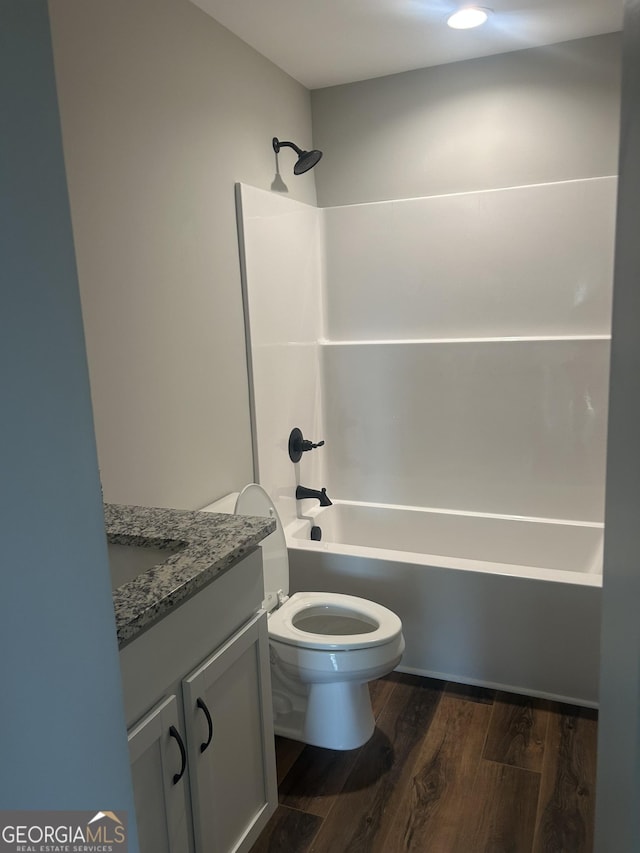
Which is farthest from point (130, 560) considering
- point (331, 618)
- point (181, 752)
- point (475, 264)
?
point (475, 264)

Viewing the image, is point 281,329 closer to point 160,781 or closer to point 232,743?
point 232,743

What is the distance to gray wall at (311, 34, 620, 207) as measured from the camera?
107 inches

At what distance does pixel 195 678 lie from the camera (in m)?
1.38

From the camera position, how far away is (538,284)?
9.56ft

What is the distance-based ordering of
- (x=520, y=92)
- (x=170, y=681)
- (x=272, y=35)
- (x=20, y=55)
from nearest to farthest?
1. (x=20, y=55)
2. (x=170, y=681)
3. (x=272, y=35)
4. (x=520, y=92)

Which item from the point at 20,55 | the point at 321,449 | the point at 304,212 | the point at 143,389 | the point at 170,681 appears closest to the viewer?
the point at 20,55

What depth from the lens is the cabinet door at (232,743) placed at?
4.63ft

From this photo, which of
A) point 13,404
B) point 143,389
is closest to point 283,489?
point 143,389

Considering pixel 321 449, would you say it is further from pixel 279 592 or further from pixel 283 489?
pixel 279 592

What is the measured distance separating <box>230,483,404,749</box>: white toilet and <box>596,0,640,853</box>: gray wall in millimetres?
883

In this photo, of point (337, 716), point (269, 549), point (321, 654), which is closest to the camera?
point (321, 654)

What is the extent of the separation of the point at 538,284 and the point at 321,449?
1.32m

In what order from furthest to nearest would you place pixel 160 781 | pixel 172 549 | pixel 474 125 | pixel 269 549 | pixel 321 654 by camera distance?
pixel 474 125 < pixel 269 549 < pixel 321 654 < pixel 172 549 < pixel 160 781

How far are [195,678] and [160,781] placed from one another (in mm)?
200
